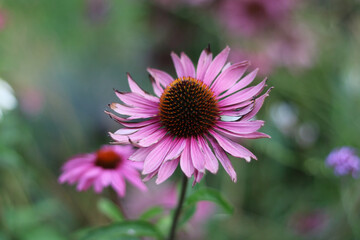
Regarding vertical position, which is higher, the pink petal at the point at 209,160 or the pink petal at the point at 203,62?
the pink petal at the point at 203,62

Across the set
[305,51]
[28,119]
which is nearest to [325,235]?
[305,51]

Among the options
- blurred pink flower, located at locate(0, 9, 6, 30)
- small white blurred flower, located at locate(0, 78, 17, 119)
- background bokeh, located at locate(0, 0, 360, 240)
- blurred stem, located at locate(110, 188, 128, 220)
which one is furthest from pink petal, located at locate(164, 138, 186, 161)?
blurred pink flower, located at locate(0, 9, 6, 30)

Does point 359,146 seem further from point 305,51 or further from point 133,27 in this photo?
point 133,27

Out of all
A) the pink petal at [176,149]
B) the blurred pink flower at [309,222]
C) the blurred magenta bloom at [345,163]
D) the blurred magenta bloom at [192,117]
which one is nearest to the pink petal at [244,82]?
the blurred magenta bloom at [192,117]

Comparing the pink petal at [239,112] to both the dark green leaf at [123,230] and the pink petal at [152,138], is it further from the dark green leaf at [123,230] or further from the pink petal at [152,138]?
the dark green leaf at [123,230]

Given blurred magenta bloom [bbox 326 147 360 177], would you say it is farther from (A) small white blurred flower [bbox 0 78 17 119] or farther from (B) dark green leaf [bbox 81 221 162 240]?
(A) small white blurred flower [bbox 0 78 17 119]

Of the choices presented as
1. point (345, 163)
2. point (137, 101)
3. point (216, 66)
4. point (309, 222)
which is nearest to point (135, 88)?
point (137, 101)

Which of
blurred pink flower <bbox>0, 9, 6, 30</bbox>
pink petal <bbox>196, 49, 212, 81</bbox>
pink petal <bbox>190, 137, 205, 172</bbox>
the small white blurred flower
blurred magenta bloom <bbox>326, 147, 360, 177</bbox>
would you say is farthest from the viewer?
blurred pink flower <bbox>0, 9, 6, 30</bbox>
